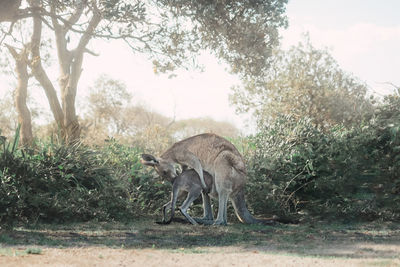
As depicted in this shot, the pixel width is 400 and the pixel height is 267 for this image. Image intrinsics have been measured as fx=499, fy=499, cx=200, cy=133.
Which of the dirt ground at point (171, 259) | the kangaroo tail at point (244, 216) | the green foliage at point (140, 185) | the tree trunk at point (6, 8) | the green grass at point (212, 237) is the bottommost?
the dirt ground at point (171, 259)

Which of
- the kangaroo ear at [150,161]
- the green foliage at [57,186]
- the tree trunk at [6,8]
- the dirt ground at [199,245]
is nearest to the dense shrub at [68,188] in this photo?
the green foliage at [57,186]

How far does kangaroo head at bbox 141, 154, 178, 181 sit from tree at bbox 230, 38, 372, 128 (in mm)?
16600

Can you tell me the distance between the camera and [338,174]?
9.92 metres

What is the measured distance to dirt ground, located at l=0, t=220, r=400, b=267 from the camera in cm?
566

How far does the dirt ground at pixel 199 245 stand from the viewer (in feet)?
18.6

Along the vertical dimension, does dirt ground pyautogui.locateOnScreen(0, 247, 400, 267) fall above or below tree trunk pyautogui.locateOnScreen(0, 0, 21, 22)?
below

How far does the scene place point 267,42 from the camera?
1466 cm

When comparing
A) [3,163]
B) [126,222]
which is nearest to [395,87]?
[126,222]

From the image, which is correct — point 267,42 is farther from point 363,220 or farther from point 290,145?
point 363,220

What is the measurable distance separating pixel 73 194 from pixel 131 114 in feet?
88.9

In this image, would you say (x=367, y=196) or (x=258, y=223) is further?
(x=367, y=196)

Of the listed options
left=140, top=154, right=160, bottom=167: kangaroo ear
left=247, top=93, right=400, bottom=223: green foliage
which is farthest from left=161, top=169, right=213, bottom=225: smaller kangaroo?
left=247, top=93, right=400, bottom=223: green foliage

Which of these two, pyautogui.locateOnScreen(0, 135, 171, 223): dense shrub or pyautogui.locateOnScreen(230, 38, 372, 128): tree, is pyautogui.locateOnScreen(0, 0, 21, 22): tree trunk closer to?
pyautogui.locateOnScreen(0, 135, 171, 223): dense shrub

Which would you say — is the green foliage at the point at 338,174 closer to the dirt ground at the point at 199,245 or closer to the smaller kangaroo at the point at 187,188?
the dirt ground at the point at 199,245
